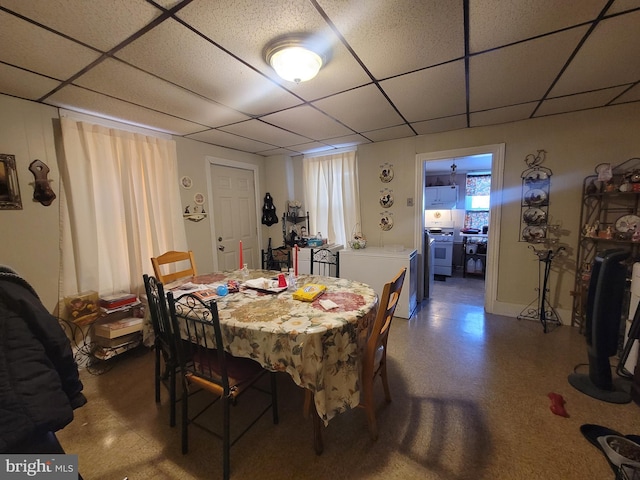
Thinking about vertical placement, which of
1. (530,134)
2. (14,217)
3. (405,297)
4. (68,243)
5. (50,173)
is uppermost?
(530,134)

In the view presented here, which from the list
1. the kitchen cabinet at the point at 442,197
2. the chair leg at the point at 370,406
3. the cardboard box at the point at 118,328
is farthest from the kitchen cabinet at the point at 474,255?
the cardboard box at the point at 118,328

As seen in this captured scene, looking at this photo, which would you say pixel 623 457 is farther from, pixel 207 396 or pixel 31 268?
pixel 31 268

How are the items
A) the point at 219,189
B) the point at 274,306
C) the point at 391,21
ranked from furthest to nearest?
1. the point at 219,189
2. the point at 274,306
3. the point at 391,21

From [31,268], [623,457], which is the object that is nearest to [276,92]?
[31,268]

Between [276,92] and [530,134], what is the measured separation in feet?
9.21

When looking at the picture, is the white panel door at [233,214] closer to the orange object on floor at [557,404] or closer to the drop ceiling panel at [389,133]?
the drop ceiling panel at [389,133]

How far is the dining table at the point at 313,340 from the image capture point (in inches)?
53.4

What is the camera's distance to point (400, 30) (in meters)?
1.39

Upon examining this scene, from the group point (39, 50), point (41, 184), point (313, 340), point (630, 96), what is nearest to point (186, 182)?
point (41, 184)

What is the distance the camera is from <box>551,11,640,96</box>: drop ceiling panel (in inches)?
54.9

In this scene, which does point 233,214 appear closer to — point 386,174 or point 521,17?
point 386,174

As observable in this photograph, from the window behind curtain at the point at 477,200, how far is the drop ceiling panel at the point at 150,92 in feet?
17.1

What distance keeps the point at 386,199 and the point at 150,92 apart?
2914 mm

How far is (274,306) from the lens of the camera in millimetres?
1741
